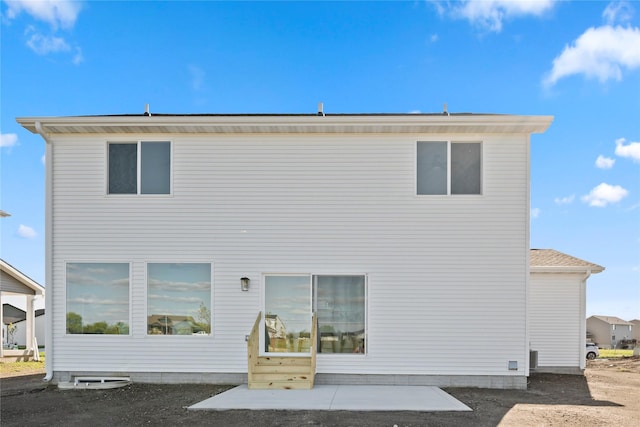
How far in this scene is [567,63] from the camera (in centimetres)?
1178

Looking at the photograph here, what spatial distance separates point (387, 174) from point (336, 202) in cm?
115

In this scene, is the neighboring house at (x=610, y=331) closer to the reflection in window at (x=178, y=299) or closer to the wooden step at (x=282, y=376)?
the wooden step at (x=282, y=376)

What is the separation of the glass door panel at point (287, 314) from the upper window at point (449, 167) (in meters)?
3.06

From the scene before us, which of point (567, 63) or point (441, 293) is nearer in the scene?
point (441, 293)

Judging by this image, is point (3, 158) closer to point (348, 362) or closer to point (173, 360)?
point (173, 360)

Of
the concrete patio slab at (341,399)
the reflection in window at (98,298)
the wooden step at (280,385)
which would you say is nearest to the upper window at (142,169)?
the reflection in window at (98,298)

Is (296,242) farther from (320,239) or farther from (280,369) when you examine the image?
(280,369)

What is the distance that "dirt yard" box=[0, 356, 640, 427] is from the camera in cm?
680

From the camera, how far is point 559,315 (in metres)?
11.7

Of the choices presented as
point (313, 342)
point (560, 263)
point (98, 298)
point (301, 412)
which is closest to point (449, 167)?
point (313, 342)

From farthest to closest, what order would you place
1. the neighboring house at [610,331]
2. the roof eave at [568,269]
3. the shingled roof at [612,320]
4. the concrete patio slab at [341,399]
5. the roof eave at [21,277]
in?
the shingled roof at [612,320] < the neighboring house at [610,331] < the roof eave at [21,277] < the roof eave at [568,269] < the concrete patio slab at [341,399]

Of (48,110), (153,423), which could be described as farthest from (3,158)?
(153,423)

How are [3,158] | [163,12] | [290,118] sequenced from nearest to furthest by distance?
[290,118]
[3,158]
[163,12]

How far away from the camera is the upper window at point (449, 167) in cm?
966
